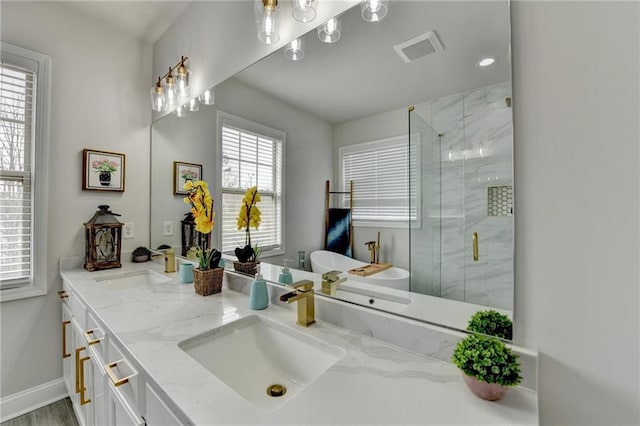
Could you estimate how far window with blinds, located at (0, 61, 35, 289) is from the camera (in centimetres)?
174

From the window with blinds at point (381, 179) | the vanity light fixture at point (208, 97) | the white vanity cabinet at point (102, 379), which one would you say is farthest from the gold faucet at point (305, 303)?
the vanity light fixture at point (208, 97)

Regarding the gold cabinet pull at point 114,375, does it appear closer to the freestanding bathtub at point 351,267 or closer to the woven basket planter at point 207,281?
the woven basket planter at point 207,281

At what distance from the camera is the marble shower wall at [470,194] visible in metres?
0.73

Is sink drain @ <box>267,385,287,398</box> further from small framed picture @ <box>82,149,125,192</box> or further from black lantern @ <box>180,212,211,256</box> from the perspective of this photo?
small framed picture @ <box>82,149,125,192</box>

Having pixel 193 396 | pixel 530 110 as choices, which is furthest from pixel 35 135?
pixel 530 110

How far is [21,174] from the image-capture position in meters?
1.79

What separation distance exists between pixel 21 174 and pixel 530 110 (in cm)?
269

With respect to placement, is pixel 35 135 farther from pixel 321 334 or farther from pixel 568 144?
pixel 568 144

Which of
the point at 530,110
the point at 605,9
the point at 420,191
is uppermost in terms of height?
the point at 605,9

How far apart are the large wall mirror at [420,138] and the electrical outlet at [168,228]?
1164 mm

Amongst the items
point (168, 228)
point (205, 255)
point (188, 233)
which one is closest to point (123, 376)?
point (205, 255)

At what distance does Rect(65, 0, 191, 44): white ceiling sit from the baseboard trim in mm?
Result: 2630

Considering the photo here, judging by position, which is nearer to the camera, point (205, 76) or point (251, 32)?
point (251, 32)

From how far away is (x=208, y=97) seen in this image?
1.75 m
